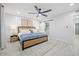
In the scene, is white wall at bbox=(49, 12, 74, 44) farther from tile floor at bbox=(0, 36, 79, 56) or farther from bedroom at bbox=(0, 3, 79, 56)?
tile floor at bbox=(0, 36, 79, 56)

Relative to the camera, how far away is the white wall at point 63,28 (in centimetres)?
641

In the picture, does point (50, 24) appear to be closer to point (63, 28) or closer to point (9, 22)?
point (63, 28)

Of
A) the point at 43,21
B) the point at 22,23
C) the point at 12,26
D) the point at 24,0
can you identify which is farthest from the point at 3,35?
the point at 43,21

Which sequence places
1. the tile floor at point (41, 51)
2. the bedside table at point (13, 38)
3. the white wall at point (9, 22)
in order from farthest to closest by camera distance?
the bedside table at point (13, 38), the white wall at point (9, 22), the tile floor at point (41, 51)

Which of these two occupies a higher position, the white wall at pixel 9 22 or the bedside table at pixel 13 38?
the white wall at pixel 9 22

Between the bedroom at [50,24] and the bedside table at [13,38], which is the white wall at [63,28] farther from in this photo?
the bedside table at [13,38]

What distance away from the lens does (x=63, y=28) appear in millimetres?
7078

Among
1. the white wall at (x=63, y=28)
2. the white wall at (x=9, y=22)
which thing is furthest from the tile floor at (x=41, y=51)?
the white wall at (x=9, y=22)

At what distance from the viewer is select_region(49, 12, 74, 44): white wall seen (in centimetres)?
641

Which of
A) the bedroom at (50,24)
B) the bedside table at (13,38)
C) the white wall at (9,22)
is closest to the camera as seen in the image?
the bedroom at (50,24)

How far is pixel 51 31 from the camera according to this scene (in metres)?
8.08

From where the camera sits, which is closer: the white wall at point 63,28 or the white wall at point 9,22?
the white wall at point 63,28

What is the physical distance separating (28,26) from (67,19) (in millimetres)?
3837

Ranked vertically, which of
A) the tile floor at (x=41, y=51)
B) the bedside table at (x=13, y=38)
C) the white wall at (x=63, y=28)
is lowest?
the tile floor at (x=41, y=51)
